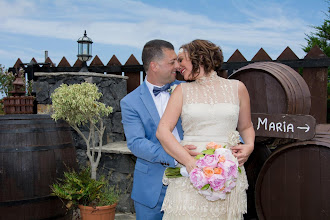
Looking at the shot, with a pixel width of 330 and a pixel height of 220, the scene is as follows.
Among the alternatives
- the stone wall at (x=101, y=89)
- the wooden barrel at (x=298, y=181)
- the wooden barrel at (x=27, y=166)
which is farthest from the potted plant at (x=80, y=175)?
the wooden barrel at (x=298, y=181)

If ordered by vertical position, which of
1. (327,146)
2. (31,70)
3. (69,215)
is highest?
(31,70)

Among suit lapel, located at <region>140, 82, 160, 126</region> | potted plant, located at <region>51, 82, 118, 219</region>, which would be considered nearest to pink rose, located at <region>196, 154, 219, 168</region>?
suit lapel, located at <region>140, 82, 160, 126</region>

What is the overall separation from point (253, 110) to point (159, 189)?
111 centimetres

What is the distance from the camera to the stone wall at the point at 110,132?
5.26 metres

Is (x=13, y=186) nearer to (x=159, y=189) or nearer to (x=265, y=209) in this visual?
(x=159, y=189)

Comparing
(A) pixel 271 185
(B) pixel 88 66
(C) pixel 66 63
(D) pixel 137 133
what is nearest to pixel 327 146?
(A) pixel 271 185

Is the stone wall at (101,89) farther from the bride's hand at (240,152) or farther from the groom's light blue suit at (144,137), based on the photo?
the bride's hand at (240,152)

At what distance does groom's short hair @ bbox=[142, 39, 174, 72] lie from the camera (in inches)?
110

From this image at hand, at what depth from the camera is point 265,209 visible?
3.12m

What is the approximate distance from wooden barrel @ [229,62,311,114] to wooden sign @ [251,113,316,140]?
8 centimetres

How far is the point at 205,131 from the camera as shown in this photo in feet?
7.06

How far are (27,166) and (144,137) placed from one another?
1.86 m

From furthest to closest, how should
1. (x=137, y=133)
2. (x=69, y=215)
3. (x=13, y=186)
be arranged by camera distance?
(x=69, y=215) → (x=13, y=186) → (x=137, y=133)

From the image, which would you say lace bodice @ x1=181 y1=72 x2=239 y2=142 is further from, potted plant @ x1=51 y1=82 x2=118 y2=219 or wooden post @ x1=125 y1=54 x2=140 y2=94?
wooden post @ x1=125 y1=54 x2=140 y2=94
